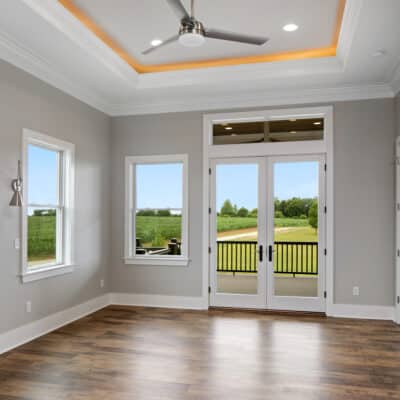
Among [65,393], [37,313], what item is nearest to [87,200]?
[37,313]

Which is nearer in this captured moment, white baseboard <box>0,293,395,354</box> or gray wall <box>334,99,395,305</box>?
white baseboard <box>0,293,395,354</box>

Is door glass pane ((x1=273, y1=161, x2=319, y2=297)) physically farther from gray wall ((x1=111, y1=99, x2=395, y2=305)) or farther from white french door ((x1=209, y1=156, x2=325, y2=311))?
gray wall ((x1=111, y1=99, x2=395, y2=305))

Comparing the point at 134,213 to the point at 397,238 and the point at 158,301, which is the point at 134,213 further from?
the point at 397,238

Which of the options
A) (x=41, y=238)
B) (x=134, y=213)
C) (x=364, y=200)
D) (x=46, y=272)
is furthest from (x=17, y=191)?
(x=364, y=200)

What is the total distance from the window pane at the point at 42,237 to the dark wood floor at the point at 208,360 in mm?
898

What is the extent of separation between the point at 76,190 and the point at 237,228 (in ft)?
7.77

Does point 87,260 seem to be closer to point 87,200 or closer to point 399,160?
point 87,200

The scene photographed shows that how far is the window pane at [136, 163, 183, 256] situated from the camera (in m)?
6.30

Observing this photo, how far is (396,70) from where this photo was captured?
4.88 m

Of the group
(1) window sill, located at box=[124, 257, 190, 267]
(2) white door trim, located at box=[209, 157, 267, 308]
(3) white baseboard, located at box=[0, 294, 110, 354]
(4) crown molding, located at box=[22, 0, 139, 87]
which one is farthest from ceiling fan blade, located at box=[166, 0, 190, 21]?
(1) window sill, located at box=[124, 257, 190, 267]

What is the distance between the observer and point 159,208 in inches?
251

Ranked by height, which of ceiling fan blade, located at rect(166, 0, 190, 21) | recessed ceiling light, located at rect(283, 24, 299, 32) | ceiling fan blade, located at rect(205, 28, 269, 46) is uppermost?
recessed ceiling light, located at rect(283, 24, 299, 32)

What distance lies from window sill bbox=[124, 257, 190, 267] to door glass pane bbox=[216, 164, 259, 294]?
0.54 metres

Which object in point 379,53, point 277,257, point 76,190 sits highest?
point 379,53
